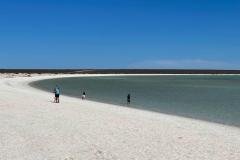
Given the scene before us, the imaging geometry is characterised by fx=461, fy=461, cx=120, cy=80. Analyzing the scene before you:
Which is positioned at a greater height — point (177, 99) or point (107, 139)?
point (107, 139)

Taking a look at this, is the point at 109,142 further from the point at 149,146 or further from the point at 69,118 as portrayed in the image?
the point at 69,118

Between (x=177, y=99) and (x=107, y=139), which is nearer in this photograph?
(x=107, y=139)

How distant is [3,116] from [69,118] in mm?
3003

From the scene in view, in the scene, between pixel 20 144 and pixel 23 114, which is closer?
pixel 20 144

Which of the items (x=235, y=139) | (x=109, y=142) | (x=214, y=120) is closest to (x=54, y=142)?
(x=109, y=142)

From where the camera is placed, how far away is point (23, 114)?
22.2 meters

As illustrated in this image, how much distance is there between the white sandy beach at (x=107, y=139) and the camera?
44.1 ft

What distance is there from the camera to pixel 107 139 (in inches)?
625

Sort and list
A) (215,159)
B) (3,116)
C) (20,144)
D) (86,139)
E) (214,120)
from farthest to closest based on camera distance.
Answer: (214,120)
(3,116)
(86,139)
(20,144)
(215,159)

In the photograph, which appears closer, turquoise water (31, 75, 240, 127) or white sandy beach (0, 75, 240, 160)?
white sandy beach (0, 75, 240, 160)

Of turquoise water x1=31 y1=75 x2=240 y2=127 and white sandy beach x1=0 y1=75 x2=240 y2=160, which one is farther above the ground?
white sandy beach x1=0 y1=75 x2=240 y2=160

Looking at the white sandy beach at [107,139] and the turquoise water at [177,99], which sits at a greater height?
the white sandy beach at [107,139]

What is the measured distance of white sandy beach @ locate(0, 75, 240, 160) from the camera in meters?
13.4

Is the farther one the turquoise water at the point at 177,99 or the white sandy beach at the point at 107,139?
the turquoise water at the point at 177,99
